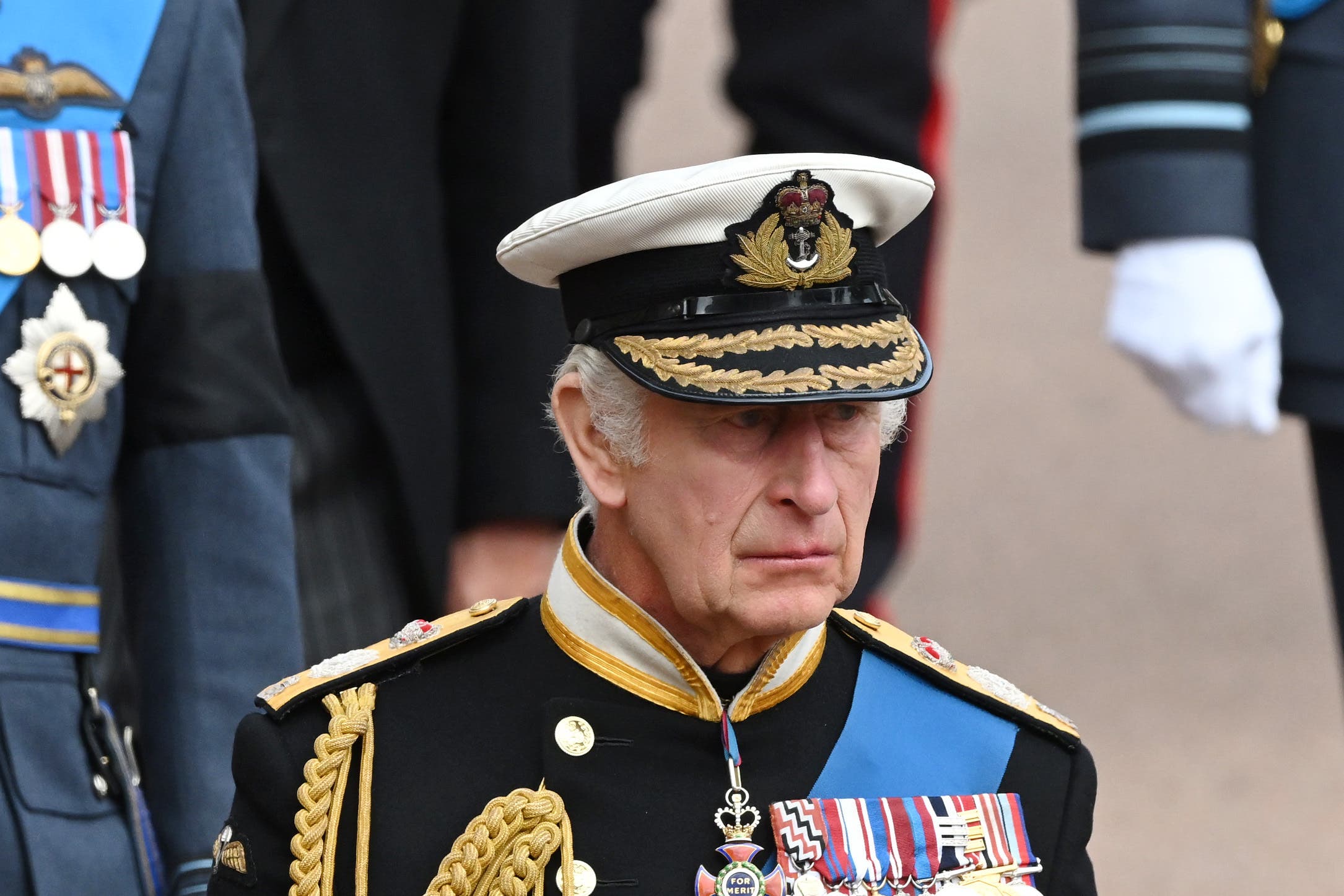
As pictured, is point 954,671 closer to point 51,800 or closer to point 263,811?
point 263,811

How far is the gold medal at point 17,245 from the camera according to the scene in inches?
106

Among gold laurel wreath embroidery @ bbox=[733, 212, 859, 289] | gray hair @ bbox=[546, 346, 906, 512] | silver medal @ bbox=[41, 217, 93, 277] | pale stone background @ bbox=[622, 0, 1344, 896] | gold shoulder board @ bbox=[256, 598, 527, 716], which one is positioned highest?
silver medal @ bbox=[41, 217, 93, 277]

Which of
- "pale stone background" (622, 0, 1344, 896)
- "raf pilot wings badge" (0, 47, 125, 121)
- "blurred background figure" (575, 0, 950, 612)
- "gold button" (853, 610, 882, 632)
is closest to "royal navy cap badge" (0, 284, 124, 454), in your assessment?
"raf pilot wings badge" (0, 47, 125, 121)

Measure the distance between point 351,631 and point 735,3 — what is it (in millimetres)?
1625

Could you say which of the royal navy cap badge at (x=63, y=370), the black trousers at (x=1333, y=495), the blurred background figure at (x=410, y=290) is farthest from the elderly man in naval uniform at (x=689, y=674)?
the black trousers at (x=1333, y=495)

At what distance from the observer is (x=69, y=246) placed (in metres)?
2.73

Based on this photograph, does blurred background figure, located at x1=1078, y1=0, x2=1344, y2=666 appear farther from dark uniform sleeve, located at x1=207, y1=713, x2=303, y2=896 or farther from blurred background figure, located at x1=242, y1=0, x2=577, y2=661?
dark uniform sleeve, located at x1=207, y1=713, x2=303, y2=896

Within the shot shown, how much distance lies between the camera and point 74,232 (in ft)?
8.97

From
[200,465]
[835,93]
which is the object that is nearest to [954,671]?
[200,465]

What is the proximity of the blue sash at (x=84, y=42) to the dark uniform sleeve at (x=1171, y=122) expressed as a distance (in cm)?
143

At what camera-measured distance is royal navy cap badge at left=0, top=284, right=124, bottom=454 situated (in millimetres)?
2695

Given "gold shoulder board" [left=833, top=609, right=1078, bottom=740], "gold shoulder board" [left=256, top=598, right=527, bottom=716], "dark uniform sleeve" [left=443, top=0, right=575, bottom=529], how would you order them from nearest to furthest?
"gold shoulder board" [left=256, top=598, right=527, bottom=716] → "gold shoulder board" [left=833, top=609, right=1078, bottom=740] → "dark uniform sleeve" [left=443, top=0, right=575, bottom=529]

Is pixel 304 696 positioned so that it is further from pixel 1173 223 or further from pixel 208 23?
pixel 1173 223

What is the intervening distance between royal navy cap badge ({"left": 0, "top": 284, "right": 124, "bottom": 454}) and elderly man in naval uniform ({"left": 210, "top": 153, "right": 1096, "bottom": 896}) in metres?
0.39
